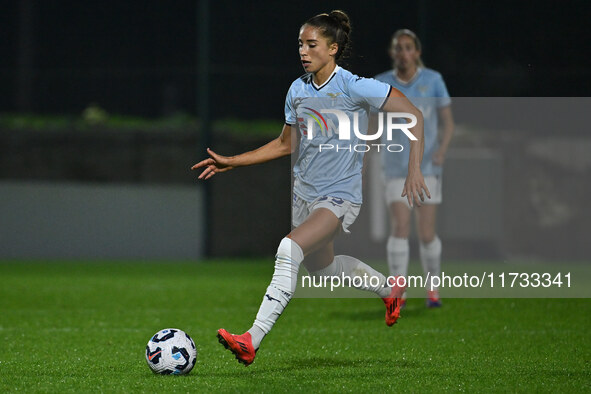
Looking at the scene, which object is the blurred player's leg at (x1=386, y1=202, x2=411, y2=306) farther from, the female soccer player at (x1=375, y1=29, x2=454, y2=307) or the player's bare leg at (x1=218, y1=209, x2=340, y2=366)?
the player's bare leg at (x1=218, y1=209, x2=340, y2=366)

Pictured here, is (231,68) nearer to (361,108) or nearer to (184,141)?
(184,141)

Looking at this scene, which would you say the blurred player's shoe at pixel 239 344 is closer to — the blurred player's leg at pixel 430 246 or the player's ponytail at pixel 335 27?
the player's ponytail at pixel 335 27

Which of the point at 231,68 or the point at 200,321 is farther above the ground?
the point at 231,68

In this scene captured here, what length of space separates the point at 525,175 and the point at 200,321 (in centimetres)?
806

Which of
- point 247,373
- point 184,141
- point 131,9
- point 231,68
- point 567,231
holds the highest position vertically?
point 131,9

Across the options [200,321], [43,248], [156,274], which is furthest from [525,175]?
[200,321]

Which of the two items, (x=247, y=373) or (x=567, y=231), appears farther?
(x=567, y=231)

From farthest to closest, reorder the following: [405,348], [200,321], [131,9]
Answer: [131,9] < [200,321] < [405,348]

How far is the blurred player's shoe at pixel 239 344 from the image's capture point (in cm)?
511

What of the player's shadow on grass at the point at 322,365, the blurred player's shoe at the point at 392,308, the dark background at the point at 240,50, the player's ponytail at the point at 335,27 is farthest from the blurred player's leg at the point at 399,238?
the dark background at the point at 240,50

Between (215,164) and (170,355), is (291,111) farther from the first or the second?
(170,355)

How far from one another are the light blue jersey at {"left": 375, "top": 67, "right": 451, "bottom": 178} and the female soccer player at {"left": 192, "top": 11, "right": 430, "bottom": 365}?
2.75 meters

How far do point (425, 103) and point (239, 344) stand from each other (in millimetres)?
3966

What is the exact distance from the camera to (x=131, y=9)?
1587 centimetres
